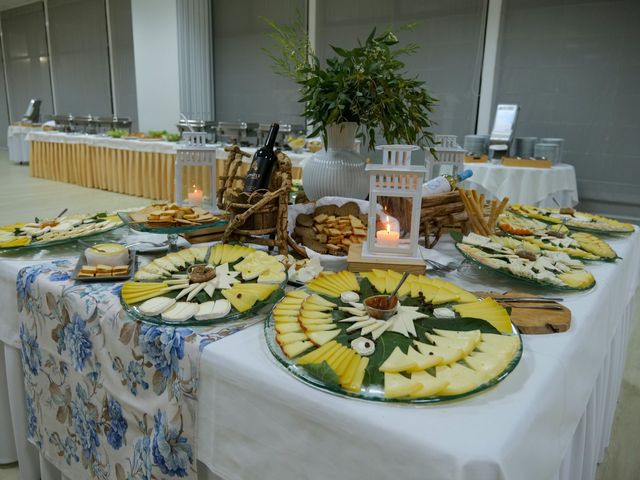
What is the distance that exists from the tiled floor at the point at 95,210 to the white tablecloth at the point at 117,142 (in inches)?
21.9

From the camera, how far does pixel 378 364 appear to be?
57cm

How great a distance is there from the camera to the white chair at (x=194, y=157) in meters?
1.27

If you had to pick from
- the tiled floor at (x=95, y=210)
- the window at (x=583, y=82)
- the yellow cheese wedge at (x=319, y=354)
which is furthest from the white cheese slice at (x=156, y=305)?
the window at (x=583, y=82)

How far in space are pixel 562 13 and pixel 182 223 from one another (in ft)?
15.2

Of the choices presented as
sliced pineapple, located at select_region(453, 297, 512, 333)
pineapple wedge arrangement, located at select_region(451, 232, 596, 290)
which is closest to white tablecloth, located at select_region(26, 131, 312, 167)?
pineapple wedge arrangement, located at select_region(451, 232, 596, 290)

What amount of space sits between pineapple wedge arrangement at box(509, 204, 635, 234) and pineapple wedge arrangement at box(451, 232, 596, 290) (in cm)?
35

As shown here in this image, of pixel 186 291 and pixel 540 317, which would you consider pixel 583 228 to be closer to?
pixel 540 317

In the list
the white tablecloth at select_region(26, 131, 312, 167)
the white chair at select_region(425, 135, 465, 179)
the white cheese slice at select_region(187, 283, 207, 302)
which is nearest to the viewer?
the white cheese slice at select_region(187, 283, 207, 302)

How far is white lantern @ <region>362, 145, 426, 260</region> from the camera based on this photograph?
0.92 m

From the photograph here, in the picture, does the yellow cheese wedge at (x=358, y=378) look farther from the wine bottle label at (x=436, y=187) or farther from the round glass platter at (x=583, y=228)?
the round glass platter at (x=583, y=228)

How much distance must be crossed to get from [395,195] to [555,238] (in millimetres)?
540

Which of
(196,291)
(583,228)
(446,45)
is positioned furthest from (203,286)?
(446,45)

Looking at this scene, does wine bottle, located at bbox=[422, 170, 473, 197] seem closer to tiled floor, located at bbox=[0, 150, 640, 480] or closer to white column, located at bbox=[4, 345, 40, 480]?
tiled floor, located at bbox=[0, 150, 640, 480]

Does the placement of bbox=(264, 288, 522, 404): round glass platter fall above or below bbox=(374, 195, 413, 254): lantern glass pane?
below
